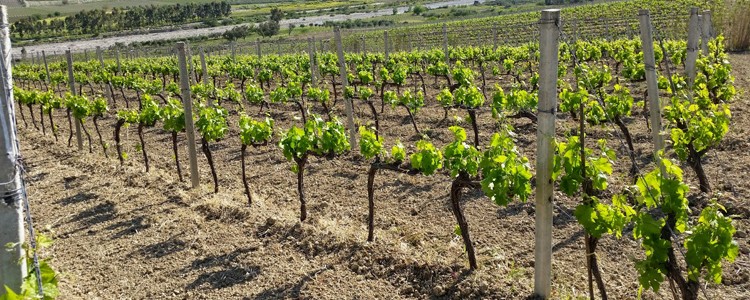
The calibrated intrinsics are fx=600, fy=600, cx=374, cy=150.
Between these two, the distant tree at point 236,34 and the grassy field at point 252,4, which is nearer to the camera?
the distant tree at point 236,34

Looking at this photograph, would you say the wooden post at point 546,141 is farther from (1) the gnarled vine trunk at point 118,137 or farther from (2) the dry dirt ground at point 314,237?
(1) the gnarled vine trunk at point 118,137

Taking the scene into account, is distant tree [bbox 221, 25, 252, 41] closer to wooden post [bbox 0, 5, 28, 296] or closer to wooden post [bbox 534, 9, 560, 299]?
wooden post [bbox 534, 9, 560, 299]

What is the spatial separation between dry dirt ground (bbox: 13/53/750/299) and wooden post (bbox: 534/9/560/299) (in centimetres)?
33

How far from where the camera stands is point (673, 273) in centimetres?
361

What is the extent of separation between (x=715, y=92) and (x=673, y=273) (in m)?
7.66

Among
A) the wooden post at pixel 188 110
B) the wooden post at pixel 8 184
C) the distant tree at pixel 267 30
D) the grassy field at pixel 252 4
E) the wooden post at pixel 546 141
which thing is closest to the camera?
the wooden post at pixel 8 184

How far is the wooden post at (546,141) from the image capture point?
4.23 metres

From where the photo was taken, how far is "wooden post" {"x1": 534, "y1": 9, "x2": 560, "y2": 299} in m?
4.23

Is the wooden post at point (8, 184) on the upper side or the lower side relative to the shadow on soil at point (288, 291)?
upper

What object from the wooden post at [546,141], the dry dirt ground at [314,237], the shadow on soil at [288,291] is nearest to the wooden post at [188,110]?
the dry dirt ground at [314,237]

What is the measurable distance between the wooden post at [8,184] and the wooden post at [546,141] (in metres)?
3.33

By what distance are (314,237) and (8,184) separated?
349 cm

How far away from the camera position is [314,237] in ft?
20.8

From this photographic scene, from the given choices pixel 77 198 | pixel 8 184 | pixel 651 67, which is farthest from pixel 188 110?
pixel 651 67
